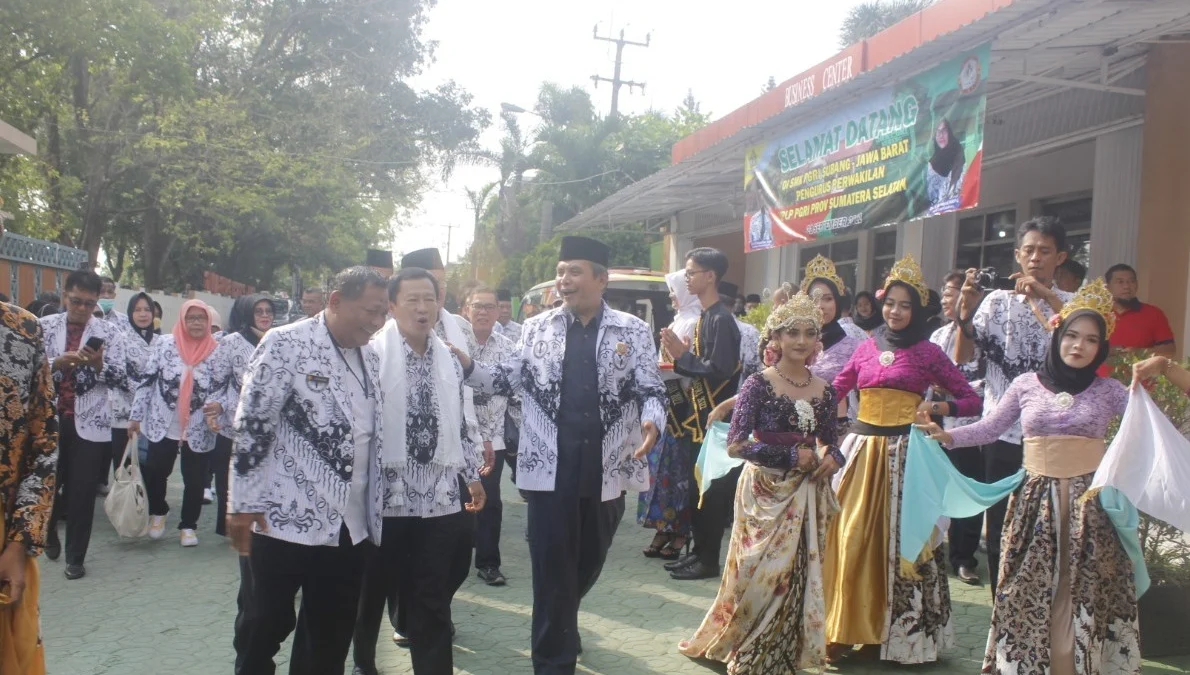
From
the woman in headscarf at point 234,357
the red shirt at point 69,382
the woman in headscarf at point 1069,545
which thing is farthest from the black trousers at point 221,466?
the woman in headscarf at point 1069,545

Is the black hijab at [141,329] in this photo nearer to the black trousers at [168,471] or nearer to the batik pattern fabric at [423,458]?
the black trousers at [168,471]

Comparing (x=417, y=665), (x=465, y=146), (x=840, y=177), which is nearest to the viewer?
(x=417, y=665)

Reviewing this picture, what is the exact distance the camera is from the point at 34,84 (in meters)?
18.4

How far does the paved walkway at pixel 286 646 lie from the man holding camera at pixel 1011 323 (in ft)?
3.01

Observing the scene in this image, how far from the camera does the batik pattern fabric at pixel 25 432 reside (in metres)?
2.93

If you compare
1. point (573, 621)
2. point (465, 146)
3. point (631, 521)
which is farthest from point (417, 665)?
point (465, 146)

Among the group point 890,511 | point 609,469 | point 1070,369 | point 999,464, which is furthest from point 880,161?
point 609,469

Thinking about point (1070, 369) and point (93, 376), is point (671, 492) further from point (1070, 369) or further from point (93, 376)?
point (93, 376)

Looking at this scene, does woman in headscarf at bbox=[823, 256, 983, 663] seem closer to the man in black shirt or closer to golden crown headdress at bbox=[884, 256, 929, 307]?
golden crown headdress at bbox=[884, 256, 929, 307]

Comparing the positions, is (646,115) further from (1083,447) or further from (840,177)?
(1083,447)

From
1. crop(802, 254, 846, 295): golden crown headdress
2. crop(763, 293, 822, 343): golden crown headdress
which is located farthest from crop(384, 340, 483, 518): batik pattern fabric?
crop(802, 254, 846, 295): golden crown headdress

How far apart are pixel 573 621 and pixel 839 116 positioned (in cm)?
689

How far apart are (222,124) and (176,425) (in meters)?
17.6

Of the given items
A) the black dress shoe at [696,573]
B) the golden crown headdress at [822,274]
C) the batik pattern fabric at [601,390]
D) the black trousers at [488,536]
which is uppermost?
the golden crown headdress at [822,274]
